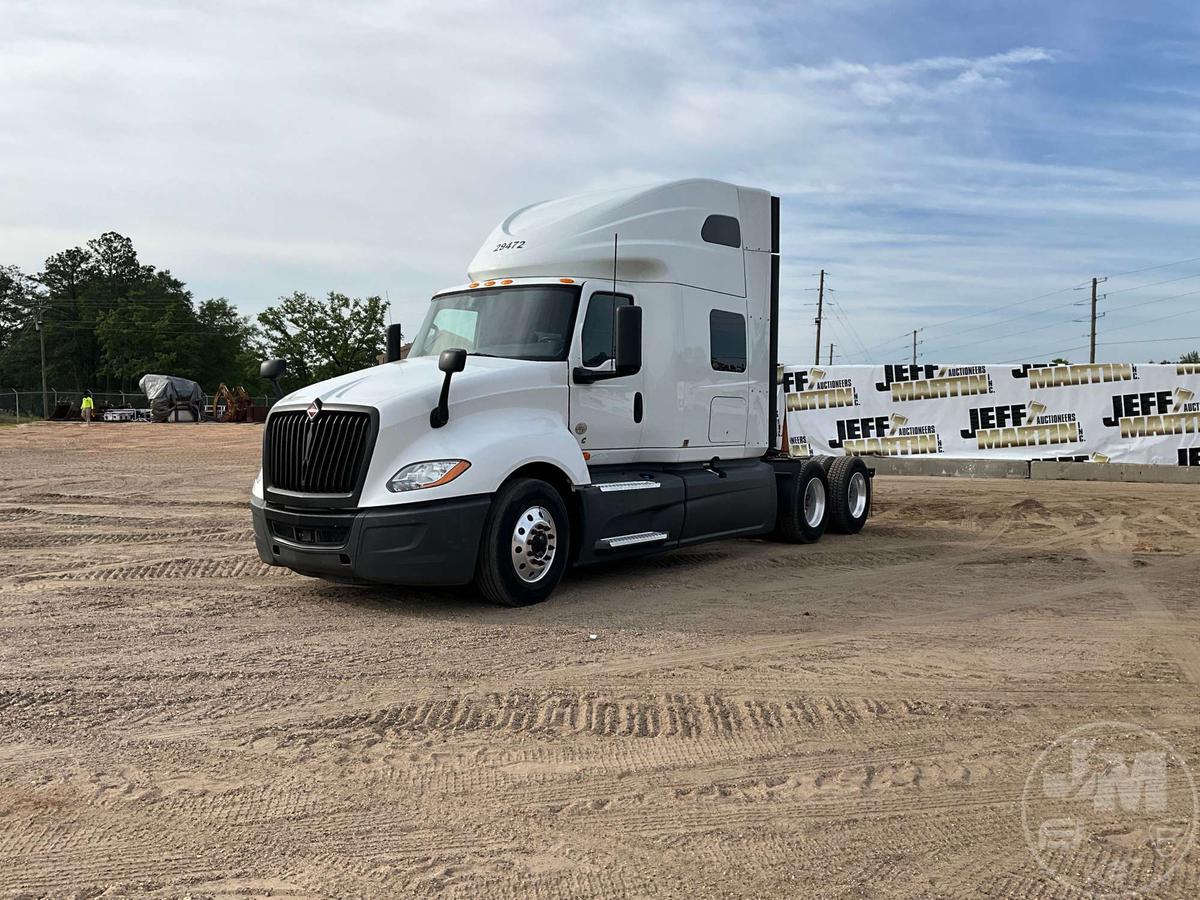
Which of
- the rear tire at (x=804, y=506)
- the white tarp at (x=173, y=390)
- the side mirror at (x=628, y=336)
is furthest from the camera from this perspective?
the white tarp at (x=173, y=390)

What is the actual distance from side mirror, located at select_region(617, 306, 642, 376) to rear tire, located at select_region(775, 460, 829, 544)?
12.0ft

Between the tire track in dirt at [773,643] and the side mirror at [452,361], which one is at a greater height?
the side mirror at [452,361]

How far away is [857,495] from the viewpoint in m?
13.0

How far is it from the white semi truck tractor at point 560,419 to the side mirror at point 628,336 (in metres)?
0.02

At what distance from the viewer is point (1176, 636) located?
7.00 meters

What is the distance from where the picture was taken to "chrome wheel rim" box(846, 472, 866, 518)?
12.7 metres

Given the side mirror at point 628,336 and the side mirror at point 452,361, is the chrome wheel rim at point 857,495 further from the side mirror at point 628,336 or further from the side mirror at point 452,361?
the side mirror at point 452,361

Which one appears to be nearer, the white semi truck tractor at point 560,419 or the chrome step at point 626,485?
the white semi truck tractor at point 560,419

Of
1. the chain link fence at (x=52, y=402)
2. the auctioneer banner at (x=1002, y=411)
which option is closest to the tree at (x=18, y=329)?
the chain link fence at (x=52, y=402)

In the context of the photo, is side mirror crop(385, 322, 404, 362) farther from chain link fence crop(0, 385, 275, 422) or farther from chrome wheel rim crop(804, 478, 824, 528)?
chain link fence crop(0, 385, 275, 422)

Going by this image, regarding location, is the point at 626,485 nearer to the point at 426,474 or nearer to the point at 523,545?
the point at 523,545

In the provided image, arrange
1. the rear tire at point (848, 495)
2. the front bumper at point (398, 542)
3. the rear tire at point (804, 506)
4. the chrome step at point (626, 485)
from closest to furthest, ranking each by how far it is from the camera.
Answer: the front bumper at point (398, 542)
the chrome step at point (626, 485)
the rear tire at point (804, 506)
the rear tire at point (848, 495)

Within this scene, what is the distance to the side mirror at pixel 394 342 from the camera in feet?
34.6

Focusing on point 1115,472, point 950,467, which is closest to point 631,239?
point 950,467
